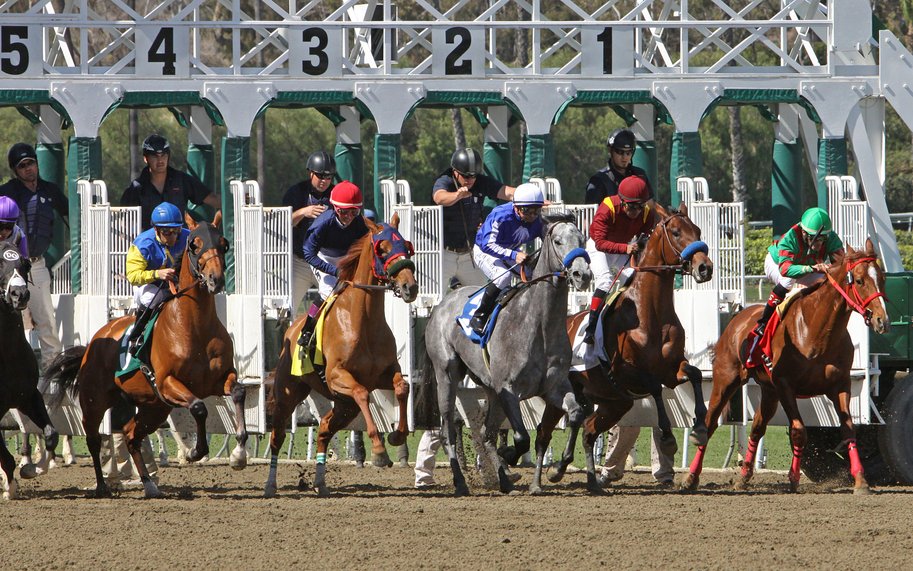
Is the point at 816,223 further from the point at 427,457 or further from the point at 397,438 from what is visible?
the point at 427,457

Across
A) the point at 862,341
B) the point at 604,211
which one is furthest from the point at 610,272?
the point at 862,341

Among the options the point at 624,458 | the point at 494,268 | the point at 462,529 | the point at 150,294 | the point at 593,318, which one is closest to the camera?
the point at 462,529

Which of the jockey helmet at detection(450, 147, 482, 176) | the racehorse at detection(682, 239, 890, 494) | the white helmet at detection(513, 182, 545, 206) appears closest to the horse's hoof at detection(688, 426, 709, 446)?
the racehorse at detection(682, 239, 890, 494)

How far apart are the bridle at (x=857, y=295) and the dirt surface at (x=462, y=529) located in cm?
117

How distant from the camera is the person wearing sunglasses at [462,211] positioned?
12977mm

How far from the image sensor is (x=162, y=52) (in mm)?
13414

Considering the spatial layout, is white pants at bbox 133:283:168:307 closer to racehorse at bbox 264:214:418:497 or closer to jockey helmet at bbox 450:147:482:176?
racehorse at bbox 264:214:418:497

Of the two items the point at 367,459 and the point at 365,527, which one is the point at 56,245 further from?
the point at 365,527

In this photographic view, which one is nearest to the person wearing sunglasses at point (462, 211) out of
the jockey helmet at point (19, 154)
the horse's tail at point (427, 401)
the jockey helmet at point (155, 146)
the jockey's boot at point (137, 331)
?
the horse's tail at point (427, 401)

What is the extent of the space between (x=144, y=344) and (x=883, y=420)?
16.8 ft

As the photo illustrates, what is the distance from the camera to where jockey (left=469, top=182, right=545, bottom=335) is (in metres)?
11.4

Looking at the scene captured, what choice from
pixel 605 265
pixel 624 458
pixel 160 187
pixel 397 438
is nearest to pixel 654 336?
pixel 605 265

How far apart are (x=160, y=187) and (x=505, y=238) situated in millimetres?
3099

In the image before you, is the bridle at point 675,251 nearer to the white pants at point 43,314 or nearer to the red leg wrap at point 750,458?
the red leg wrap at point 750,458
